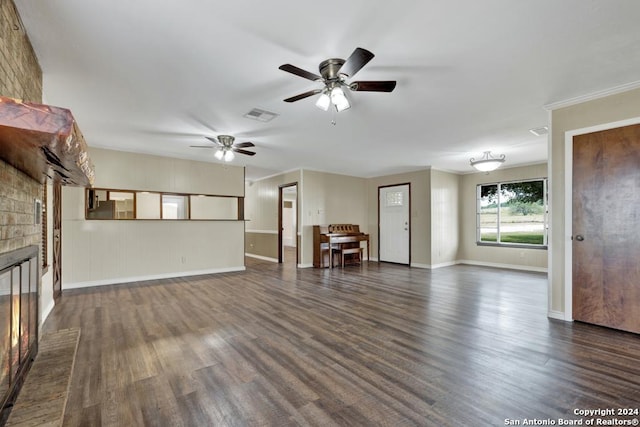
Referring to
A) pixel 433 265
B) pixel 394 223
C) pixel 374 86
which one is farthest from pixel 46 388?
pixel 394 223

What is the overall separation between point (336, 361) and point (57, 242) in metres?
4.70

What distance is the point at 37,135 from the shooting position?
1.16 m

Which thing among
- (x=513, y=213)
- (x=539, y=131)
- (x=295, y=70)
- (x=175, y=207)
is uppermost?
(x=539, y=131)

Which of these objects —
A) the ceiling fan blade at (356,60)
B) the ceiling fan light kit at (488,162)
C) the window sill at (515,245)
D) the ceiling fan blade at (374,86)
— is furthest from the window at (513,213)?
the ceiling fan blade at (356,60)

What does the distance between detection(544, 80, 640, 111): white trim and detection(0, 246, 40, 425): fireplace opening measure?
478 cm

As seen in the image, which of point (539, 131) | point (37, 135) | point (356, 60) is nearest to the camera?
point (37, 135)

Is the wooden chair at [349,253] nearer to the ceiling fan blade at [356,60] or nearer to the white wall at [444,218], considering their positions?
the white wall at [444,218]

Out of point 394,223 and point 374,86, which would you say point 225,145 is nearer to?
point 374,86

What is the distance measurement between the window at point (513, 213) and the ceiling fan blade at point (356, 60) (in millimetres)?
6331

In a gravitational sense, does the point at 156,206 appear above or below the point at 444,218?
above

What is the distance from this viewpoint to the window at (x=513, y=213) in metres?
6.48

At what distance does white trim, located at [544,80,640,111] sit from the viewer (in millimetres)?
2807

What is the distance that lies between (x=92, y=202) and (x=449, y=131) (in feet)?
19.7

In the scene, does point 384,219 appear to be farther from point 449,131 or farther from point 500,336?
point 500,336
